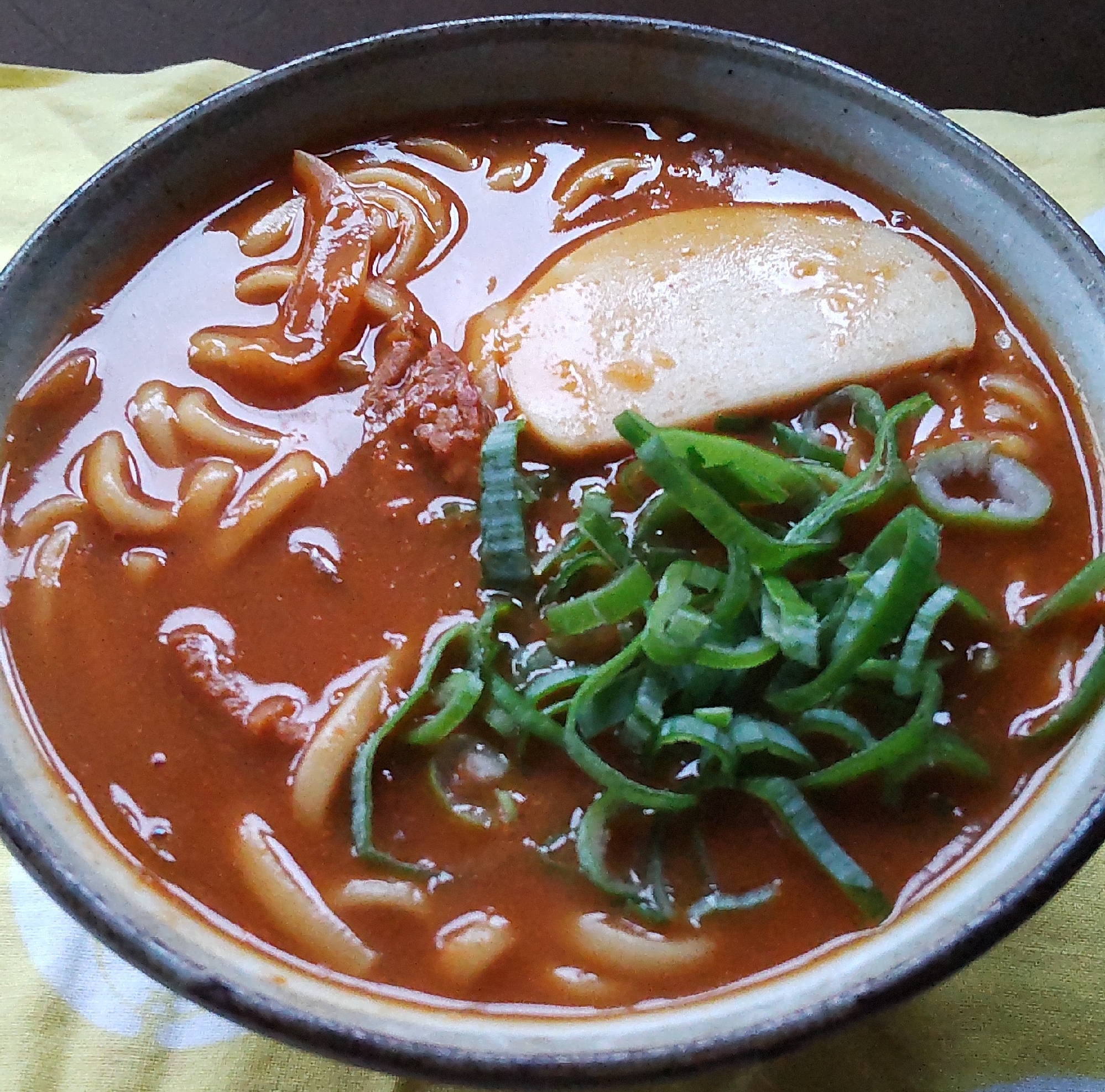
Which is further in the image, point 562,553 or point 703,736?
point 562,553

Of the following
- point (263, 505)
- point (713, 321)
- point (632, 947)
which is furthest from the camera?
point (713, 321)

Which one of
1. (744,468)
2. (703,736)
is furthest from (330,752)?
(744,468)

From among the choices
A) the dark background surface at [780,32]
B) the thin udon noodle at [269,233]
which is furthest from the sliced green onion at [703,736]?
the dark background surface at [780,32]

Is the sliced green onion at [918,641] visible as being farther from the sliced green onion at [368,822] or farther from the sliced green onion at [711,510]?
the sliced green onion at [368,822]

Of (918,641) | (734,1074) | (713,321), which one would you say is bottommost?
(734,1074)

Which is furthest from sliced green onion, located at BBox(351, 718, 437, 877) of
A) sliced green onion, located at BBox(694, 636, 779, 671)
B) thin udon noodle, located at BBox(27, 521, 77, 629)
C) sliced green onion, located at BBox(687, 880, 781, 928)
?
thin udon noodle, located at BBox(27, 521, 77, 629)

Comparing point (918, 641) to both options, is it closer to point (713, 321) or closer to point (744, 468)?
point (744, 468)

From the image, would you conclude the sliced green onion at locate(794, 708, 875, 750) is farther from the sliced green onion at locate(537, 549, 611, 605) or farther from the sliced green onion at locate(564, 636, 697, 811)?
the sliced green onion at locate(537, 549, 611, 605)

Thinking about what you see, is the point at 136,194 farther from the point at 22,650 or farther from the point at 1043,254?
the point at 1043,254
